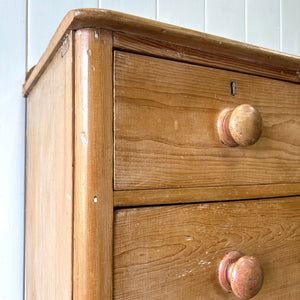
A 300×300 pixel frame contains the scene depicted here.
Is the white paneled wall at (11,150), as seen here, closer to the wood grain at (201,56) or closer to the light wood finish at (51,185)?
the light wood finish at (51,185)

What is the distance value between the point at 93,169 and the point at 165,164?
0.09 metres

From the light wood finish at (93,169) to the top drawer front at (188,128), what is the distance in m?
0.02

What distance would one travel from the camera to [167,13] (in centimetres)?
96

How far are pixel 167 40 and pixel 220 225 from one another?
0.24 metres

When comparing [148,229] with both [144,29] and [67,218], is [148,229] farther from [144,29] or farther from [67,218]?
[144,29]

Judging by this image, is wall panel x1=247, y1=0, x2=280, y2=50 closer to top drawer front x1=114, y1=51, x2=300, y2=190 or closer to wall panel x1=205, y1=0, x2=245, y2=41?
wall panel x1=205, y1=0, x2=245, y2=41

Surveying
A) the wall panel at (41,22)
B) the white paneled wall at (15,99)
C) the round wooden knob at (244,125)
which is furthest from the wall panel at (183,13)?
the round wooden knob at (244,125)

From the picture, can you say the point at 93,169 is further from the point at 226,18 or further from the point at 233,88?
the point at 226,18

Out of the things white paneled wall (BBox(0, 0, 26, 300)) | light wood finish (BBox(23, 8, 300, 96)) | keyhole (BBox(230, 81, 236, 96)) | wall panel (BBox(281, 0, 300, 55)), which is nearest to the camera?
light wood finish (BBox(23, 8, 300, 96))

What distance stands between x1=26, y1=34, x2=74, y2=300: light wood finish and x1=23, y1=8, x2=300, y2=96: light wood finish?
0.08 feet

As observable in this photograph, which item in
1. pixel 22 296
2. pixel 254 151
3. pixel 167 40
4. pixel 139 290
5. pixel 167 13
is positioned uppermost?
pixel 167 13

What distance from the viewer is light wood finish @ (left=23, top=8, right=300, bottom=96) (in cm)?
36

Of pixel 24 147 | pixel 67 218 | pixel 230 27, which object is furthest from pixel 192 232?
pixel 230 27

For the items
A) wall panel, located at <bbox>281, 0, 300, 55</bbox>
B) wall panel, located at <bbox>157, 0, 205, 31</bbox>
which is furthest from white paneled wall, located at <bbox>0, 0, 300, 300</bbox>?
wall panel, located at <bbox>281, 0, 300, 55</bbox>
